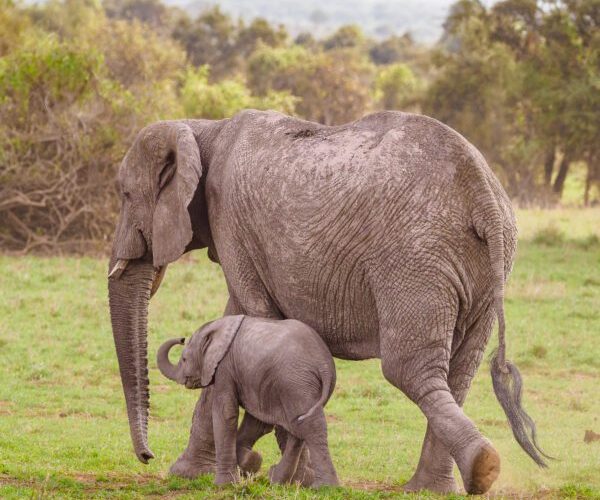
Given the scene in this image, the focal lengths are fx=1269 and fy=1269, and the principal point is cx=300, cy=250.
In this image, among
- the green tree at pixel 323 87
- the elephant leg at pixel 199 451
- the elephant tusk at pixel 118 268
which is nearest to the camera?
the elephant leg at pixel 199 451

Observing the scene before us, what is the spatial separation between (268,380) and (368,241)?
33.3 inches

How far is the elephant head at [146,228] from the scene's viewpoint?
7066 millimetres

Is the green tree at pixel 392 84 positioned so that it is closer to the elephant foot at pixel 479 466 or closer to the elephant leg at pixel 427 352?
the elephant leg at pixel 427 352

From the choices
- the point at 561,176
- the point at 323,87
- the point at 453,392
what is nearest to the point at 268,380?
the point at 453,392

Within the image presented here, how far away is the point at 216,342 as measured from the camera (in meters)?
6.52

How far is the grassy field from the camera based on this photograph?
24.3 ft

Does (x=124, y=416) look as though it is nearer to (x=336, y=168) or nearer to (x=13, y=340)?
(x=13, y=340)

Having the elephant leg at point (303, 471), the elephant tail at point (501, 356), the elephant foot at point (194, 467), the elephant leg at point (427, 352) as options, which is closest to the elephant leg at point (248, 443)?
the elephant leg at point (303, 471)

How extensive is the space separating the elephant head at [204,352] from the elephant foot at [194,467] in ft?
1.83

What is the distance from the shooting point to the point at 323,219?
6.39 meters

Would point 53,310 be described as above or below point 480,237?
below

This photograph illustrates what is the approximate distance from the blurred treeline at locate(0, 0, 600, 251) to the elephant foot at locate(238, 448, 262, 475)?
12684mm

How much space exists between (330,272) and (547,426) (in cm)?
416

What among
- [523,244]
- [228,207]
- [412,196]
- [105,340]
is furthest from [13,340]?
[523,244]
